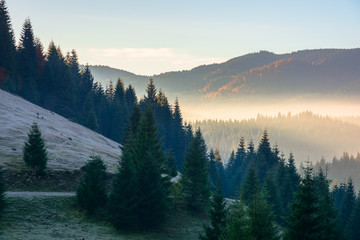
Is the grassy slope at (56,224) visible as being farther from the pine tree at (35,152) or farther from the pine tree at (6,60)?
the pine tree at (6,60)

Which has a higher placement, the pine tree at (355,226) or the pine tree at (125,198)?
the pine tree at (125,198)

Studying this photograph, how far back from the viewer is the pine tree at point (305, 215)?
23766 mm

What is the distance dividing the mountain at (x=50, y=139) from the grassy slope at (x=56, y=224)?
9.84 meters

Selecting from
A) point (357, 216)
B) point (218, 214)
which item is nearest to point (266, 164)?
point (357, 216)

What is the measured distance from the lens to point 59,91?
97.7 m

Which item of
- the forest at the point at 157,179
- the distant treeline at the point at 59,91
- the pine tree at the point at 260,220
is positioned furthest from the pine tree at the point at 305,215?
Result: the distant treeline at the point at 59,91

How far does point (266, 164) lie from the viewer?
3334 inches

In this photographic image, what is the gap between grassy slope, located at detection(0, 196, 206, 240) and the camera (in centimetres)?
2812

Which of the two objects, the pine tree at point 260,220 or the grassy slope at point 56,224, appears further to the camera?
the grassy slope at point 56,224

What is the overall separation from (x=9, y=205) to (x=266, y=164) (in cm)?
6426

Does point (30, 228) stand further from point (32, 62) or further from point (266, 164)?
point (32, 62)

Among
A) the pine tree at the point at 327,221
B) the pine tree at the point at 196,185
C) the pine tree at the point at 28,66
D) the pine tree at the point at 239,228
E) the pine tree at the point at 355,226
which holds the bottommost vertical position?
the pine tree at the point at 355,226

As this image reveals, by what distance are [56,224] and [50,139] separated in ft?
92.4

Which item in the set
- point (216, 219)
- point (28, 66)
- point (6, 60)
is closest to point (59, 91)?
point (28, 66)
